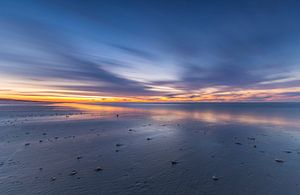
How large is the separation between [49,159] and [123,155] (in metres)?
6.79

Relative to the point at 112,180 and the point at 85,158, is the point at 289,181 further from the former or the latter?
the point at 85,158

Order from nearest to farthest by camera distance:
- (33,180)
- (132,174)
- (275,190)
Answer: (275,190)
(33,180)
(132,174)

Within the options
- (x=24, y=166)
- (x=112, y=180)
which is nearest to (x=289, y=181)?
(x=112, y=180)

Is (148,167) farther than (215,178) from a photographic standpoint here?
Yes

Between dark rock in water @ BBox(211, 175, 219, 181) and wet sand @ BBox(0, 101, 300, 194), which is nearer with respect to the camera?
wet sand @ BBox(0, 101, 300, 194)

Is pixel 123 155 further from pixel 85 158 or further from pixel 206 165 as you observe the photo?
pixel 206 165

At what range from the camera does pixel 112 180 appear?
11.5 metres

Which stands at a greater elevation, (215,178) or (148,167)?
(215,178)

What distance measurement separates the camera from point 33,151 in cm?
1702

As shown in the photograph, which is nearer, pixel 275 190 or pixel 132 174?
pixel 275 190

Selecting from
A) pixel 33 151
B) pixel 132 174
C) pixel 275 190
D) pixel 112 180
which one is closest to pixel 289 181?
pixel 275 190

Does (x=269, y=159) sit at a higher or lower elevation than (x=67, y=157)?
higher

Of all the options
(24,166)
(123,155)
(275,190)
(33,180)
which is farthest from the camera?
(123,155)

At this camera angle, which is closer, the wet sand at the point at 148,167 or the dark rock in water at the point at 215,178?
the wet sand at the point at 148,167
